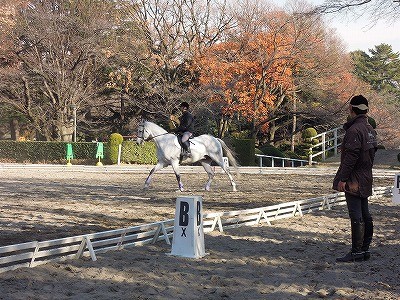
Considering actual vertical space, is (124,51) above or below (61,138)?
above

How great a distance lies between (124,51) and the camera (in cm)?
4397

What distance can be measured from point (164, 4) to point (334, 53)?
12.7 metres

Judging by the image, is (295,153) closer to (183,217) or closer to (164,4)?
(164,4)

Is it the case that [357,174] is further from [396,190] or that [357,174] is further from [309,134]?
[309,134]

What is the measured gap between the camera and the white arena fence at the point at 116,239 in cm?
712

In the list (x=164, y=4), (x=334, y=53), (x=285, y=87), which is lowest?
(x=285, y=87)

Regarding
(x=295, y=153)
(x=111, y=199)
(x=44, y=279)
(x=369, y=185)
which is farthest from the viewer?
(x=295, y=153)

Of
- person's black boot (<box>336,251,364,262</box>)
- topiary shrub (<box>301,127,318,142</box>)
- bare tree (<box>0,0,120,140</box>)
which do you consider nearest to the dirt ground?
person's black boot (<box>336,251,364,262</box>)

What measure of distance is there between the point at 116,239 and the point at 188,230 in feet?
3.52

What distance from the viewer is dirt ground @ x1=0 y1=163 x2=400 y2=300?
615 centimetres

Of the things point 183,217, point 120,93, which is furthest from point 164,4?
point 183,217

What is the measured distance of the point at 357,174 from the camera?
7691 mm

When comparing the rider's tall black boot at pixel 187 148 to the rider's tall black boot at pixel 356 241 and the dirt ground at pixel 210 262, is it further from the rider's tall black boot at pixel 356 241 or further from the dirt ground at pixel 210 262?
the rider's tall black boot at pixel 356 241

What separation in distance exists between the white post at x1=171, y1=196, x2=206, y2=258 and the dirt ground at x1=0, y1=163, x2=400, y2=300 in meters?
0.17
